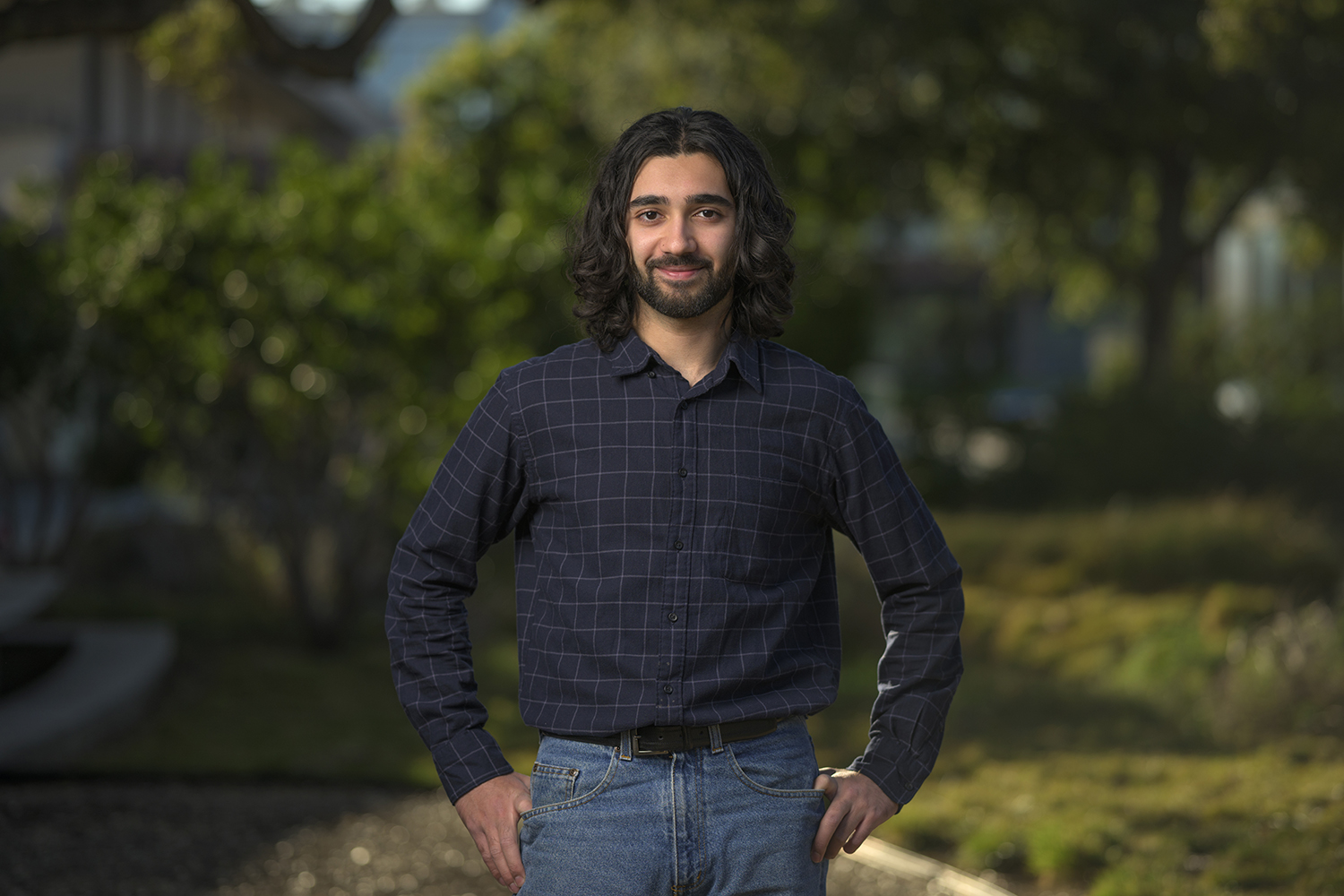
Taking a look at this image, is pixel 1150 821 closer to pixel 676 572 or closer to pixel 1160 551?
pixel 676 572

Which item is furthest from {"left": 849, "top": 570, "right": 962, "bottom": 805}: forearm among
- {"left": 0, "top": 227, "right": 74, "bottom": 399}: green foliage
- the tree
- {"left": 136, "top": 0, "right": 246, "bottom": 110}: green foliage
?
the tree

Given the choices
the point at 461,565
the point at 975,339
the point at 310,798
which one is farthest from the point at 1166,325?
the point at 975,339

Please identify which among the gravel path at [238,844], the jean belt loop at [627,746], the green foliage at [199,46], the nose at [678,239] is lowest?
the gravel path at [238,844]

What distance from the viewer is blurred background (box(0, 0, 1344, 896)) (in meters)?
6.36

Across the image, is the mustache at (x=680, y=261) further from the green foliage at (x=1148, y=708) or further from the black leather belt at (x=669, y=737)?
the green foliage at (x=1148, y=708)

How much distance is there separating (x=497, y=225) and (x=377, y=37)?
140 centimetres

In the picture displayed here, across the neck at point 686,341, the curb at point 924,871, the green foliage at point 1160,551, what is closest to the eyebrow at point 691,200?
the neck at point 686,341

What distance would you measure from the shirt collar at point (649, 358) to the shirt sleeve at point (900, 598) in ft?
0.52

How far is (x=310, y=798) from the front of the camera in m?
6.05

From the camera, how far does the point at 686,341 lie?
7.64 ft

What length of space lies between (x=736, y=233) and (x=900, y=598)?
66 centimetres

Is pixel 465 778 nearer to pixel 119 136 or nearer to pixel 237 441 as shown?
pixel 237 441

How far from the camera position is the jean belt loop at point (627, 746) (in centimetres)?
218

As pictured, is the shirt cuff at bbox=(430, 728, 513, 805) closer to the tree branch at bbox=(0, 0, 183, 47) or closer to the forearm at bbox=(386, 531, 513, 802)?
the forearm at bbox=(386, 531, 513, 802)
